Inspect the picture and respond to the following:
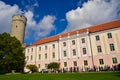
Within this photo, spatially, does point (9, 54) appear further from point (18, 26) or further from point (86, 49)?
point (86, 49)

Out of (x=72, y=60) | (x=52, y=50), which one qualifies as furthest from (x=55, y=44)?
(x=72, y=60)

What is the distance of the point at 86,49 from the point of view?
36594 mm

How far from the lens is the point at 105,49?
33906mm

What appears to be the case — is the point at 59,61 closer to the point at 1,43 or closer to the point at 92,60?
the point at 92,60

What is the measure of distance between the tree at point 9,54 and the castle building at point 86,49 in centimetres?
738

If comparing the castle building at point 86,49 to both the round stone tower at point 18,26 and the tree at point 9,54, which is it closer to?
the tree at point 9,54

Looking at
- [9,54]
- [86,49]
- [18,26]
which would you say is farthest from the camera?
[18,26]

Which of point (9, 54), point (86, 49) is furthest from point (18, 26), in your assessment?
point (86, 49)

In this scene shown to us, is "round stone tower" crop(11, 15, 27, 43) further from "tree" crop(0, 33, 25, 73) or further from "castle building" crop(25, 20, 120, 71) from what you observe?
"castle building" crop(25, 20, 120, 71)

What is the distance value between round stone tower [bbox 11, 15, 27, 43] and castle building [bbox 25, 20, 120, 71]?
13.9 meters

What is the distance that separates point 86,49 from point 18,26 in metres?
30.0

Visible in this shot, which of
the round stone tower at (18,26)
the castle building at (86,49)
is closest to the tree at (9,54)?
the castle building at (86,49)

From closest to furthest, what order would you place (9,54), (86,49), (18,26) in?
(86,49) → (9,54) → (18,26)

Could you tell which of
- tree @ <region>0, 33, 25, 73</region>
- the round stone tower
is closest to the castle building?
tree @ <region>0, 33, 25, 73</region>
